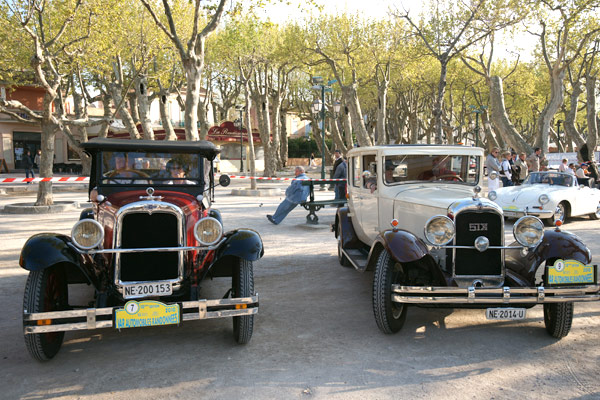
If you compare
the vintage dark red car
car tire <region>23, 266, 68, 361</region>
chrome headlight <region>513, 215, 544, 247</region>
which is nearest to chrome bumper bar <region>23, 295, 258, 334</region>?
the vintage dark red car

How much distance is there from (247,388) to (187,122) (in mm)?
10232

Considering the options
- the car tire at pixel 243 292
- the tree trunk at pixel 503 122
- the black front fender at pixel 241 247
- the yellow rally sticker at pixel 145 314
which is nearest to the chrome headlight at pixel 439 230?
the black front fender at pixel 241 247

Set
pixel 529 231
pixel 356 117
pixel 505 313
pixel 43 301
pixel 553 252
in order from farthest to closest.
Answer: pixel 356 117
pixel 529 231
pixel 553 252
pixel 505 313
pixel 43 301

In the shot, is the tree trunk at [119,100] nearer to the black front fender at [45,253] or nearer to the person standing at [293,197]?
the person standing at [293,197]

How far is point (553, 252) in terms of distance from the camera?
13.9ft

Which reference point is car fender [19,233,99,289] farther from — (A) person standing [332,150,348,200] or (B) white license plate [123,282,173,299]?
(A) person standing [332,150,348,200]

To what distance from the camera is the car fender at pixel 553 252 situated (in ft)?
13.7

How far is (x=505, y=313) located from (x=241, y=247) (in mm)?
2335

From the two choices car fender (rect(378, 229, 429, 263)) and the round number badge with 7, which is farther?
car fender (rect(378, 229, 429, 263))

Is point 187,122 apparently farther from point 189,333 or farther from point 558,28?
point 558,28

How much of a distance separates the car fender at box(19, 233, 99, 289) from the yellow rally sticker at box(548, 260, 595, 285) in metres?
3.94

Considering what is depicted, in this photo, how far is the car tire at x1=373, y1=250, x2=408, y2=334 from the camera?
13.5ft

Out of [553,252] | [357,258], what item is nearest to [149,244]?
[357,258]

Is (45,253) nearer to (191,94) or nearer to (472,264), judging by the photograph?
(472,264)
